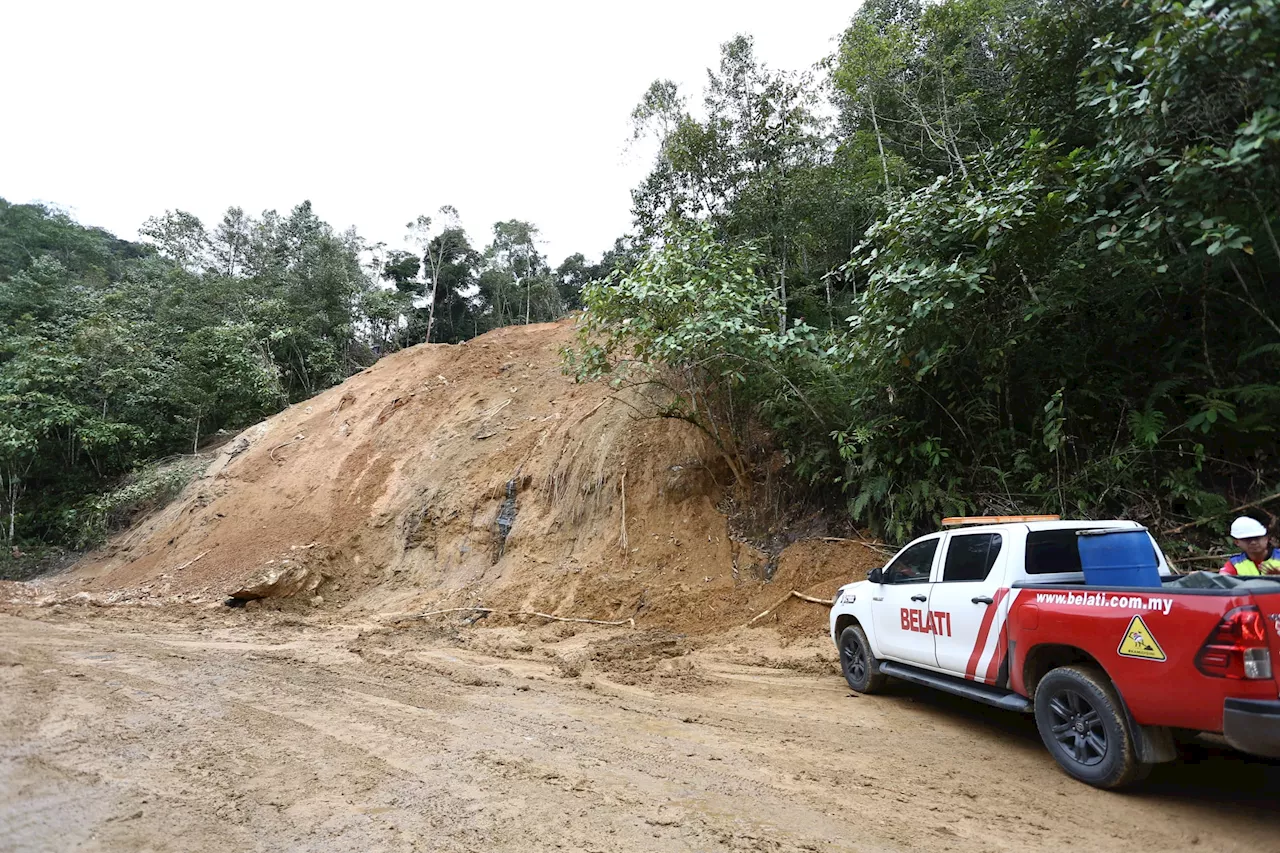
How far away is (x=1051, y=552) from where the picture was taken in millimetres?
5016

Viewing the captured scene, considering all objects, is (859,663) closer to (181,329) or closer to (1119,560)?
(1119,560)

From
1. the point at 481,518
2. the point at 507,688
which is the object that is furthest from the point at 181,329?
the point at 507,688

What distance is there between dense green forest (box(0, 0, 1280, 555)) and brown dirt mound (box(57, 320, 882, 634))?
4.52 feet

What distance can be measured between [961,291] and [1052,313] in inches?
50.8

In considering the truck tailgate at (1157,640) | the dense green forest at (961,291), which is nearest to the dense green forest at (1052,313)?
the dense green forest at (961,291)

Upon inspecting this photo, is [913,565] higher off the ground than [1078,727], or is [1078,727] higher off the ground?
[913,565]

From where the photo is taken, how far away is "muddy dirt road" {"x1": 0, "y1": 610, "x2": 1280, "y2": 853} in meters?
3.53

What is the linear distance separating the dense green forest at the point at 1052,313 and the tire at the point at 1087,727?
381 centimetres

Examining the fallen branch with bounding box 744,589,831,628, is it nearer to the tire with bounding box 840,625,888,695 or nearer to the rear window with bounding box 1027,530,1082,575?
the tire with bounding box 840,625,888,695

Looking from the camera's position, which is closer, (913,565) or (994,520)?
(994,520)

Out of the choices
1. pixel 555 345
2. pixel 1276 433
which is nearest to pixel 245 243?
pixel 555 345

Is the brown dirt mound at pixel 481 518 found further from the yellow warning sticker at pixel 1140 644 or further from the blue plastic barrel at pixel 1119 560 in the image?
the yellow warning sticker at pixel 1140 644

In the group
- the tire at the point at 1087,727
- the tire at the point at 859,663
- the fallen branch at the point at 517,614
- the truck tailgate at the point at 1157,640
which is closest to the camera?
the truck tailgate at the point at 1157,640

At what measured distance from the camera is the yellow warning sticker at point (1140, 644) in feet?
12.1
